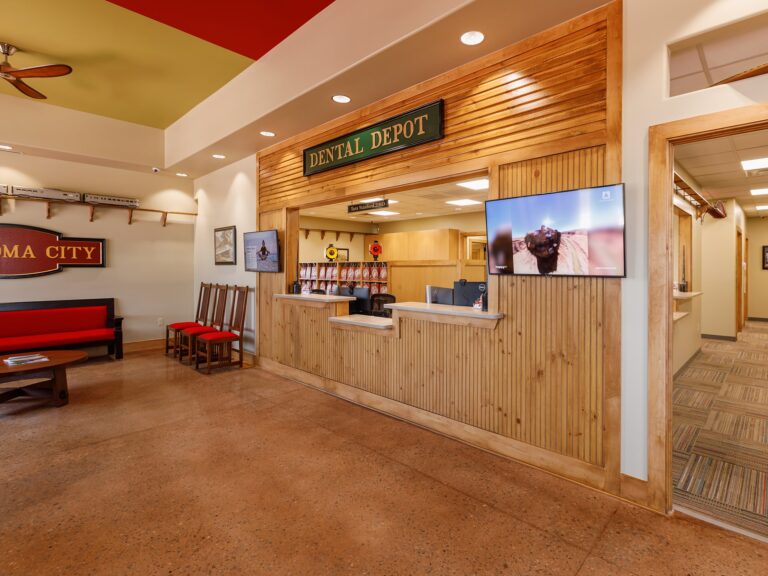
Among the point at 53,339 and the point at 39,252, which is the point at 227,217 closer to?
the point at 39,252

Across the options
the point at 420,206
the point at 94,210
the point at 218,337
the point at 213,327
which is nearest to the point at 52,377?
the point at 218,337

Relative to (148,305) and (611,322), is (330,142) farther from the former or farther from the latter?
(148,305)

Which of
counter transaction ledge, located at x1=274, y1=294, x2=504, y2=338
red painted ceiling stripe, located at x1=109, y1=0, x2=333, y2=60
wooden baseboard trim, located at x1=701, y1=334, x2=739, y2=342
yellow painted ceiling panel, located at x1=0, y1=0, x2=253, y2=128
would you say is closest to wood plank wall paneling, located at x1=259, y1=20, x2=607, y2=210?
red painted ceiling stripe, located at x1=109, y1=0, x2=333, y2=60

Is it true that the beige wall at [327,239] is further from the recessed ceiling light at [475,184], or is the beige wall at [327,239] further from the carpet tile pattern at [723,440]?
the carpet tile pattern at [723,440]

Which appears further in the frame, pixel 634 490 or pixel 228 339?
pixel 228 339

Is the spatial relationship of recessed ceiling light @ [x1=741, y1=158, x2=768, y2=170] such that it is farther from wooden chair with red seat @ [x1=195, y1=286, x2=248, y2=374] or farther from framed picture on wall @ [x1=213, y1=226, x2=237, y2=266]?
framed picture on wall @ [x1=213, y1=226, x2=237, y2=266]

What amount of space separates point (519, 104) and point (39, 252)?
7.37m

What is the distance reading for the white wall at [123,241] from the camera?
6.09 m

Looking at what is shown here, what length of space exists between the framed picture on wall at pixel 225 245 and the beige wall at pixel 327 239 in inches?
165

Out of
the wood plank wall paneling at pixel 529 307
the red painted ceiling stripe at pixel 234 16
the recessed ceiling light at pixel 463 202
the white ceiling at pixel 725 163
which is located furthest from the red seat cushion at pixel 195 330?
the white ceiling at pixel 725 163

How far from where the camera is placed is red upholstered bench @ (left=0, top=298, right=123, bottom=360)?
555cm

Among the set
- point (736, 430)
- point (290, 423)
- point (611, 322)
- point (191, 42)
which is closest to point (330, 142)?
point (191, 42)

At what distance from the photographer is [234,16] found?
370cm

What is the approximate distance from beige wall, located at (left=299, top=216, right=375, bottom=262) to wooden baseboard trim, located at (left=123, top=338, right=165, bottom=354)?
15.9 ft
